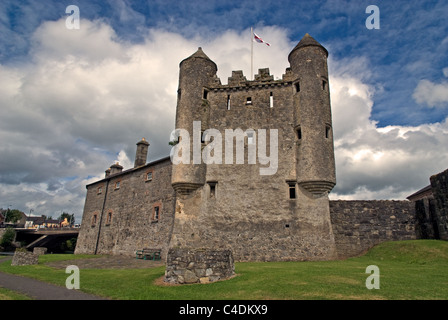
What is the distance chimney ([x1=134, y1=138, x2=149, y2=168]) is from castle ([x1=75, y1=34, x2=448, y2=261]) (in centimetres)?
1345

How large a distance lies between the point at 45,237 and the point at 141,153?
2851 cm

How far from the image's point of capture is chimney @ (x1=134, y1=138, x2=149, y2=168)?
37.8m

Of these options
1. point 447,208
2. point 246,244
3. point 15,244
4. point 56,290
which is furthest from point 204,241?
point 15,244

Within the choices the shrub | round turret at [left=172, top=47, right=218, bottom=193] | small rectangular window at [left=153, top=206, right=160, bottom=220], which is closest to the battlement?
round turret at [left=172, top=47, right=218, bottom=193]

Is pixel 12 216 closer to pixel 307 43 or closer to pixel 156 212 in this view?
pixel 156 212

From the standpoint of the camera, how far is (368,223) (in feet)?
69.6

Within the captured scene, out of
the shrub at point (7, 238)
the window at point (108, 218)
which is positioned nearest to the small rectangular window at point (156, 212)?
the window at point (108, 218)

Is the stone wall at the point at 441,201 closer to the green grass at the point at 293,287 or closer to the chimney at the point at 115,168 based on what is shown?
the green grass at the point at 293,287

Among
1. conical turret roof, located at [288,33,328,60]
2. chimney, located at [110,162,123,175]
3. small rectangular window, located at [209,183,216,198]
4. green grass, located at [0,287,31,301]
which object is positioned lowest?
green grass, located at [0,287,31,301]

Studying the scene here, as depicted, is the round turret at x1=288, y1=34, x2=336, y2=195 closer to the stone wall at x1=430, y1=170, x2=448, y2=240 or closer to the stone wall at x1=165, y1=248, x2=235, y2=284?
the stone wall at x1=430, y1=170, x2=448, y2=240

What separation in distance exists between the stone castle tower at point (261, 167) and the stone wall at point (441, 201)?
6.75 meters

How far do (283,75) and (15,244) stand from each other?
Result: 5390cm

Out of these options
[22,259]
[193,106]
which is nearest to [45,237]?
[22,259]
